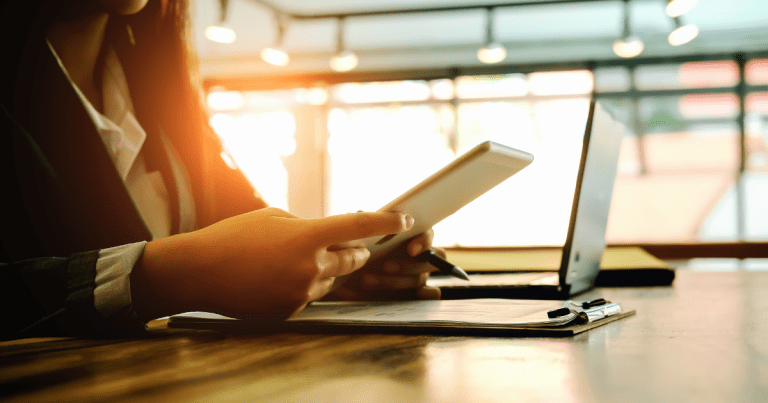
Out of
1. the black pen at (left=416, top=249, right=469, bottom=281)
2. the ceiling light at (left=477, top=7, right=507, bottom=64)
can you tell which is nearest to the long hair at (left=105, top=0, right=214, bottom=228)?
the black pen at (left=416, top=249, right=469, bottom=281)

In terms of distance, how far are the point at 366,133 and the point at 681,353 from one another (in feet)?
24.5

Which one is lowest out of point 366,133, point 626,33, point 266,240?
point 266,240

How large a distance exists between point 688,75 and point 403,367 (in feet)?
25.1

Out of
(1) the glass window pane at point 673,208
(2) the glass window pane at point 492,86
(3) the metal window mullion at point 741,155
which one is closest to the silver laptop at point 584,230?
(1) the glass window pane at point 673,208

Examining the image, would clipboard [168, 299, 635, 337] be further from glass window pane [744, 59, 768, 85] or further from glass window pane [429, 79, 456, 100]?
glass window pane [744, 59, 768, 85]

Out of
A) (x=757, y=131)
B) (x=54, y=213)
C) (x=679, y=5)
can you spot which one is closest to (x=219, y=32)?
(x=679, y=5)

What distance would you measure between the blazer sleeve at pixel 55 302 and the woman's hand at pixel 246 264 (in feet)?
0.14

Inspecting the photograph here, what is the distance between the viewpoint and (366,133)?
7.88 metres

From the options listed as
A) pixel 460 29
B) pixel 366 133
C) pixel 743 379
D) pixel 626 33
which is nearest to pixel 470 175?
pixel 743 379

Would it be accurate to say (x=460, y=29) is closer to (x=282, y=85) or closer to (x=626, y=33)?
(x=626, y=33)

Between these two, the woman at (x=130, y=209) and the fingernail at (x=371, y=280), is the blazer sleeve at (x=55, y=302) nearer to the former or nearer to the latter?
the woman at (x=130, y=209)

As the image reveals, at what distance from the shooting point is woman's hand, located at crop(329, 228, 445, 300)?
0.97 meters

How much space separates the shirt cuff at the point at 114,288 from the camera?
2.07ft

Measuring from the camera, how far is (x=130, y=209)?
3.03 ft
